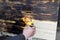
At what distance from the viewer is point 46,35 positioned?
156 cm

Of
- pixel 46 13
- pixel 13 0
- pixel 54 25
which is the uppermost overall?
pixel 13 0

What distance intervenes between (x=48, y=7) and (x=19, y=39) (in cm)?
39

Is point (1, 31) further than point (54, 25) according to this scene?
Yes

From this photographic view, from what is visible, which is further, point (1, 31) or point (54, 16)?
point (1, 31)

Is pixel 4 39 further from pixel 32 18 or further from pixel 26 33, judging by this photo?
pixel 32 18

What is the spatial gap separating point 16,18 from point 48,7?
0.32 meters

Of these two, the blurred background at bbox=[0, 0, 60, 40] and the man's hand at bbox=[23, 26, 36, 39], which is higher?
the blurred background at bbox=[0, 0, 60, 40]

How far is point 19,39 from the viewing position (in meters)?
1.56

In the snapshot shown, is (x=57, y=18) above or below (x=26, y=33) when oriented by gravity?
above

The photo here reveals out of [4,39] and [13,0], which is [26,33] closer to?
[4,39]

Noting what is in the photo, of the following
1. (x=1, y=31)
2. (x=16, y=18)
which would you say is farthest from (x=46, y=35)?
(x=1, y=31)

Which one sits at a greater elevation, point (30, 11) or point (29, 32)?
point (30, 11)

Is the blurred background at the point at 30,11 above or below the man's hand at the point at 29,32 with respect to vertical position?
above

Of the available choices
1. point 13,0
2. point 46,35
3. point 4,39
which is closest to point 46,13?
point 46,35
